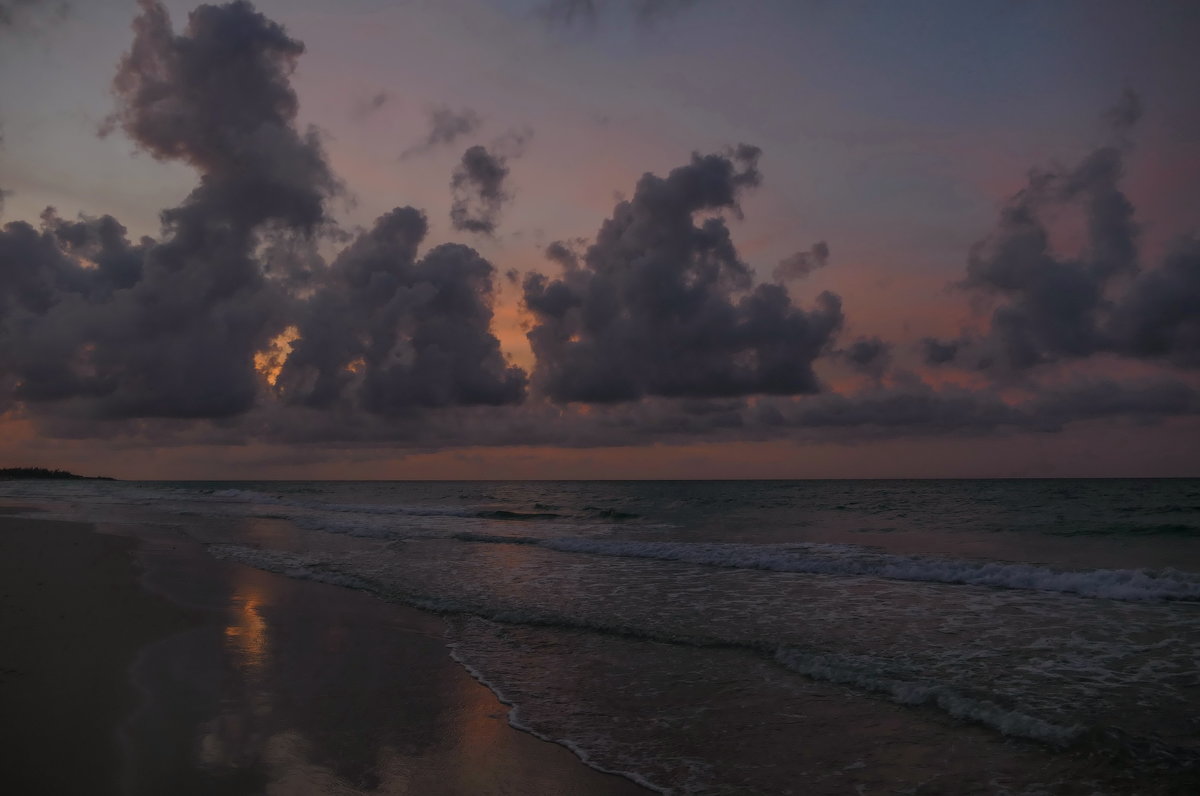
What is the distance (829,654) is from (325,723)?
6.41 m

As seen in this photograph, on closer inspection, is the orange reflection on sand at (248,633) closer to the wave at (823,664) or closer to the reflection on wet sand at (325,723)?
the reflection on wet sand at (325,723)

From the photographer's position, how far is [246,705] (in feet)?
Answer: 23.7

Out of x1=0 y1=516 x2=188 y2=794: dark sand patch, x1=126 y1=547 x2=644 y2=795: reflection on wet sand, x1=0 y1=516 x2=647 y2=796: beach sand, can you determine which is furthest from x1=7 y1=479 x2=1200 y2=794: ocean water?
x1=0 y1=516 x2=188 y2=794: dark sand patch

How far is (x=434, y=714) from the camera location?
7.25 metres

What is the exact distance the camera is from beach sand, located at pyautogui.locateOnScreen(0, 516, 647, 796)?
5.58m

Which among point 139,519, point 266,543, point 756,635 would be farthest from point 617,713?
point 139,519

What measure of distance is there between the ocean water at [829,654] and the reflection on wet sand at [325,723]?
48 centimetres

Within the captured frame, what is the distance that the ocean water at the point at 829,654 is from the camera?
625cm

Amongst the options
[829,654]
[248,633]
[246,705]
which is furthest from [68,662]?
[829,654]

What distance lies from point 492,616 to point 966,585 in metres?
10.8

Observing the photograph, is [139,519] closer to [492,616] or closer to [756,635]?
[492,616]

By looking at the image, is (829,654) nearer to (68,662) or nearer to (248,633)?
(248,633)

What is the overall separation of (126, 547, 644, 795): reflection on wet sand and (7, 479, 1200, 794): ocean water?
48 cm

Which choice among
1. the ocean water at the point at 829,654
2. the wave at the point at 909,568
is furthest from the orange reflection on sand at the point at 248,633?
the wave at the point at 909,568
